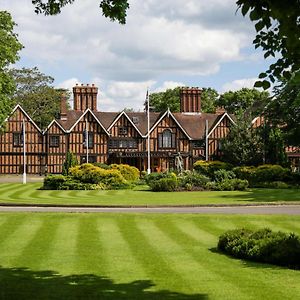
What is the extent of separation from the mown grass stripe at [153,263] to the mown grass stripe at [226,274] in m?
0.66

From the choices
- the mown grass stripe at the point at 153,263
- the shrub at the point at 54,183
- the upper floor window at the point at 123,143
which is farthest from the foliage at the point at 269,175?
the mown grass stripe at the point at 153,263

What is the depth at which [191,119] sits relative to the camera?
7600 centimetres

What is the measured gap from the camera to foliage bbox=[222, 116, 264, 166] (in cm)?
6091

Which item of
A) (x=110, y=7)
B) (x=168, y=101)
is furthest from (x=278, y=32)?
(x=168, y=101)

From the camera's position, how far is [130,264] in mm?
11719

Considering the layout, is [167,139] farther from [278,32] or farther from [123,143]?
[278,32]

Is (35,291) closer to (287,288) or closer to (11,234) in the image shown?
(287,288)

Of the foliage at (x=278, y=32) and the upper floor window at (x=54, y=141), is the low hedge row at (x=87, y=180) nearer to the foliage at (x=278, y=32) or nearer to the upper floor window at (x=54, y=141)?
the upper floor window at (x=54, y=141)

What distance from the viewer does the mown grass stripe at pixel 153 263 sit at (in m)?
9.66

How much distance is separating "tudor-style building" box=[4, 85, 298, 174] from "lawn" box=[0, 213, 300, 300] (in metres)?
48.9

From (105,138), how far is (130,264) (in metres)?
59.0

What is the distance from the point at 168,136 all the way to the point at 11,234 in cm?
5628

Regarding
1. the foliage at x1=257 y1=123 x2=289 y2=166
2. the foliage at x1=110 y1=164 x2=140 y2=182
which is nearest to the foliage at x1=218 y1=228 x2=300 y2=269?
the foliage at x1=110 y1=164 x2=140 y2=182

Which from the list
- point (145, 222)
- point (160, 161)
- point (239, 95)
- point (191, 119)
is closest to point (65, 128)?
point (160, 161)
